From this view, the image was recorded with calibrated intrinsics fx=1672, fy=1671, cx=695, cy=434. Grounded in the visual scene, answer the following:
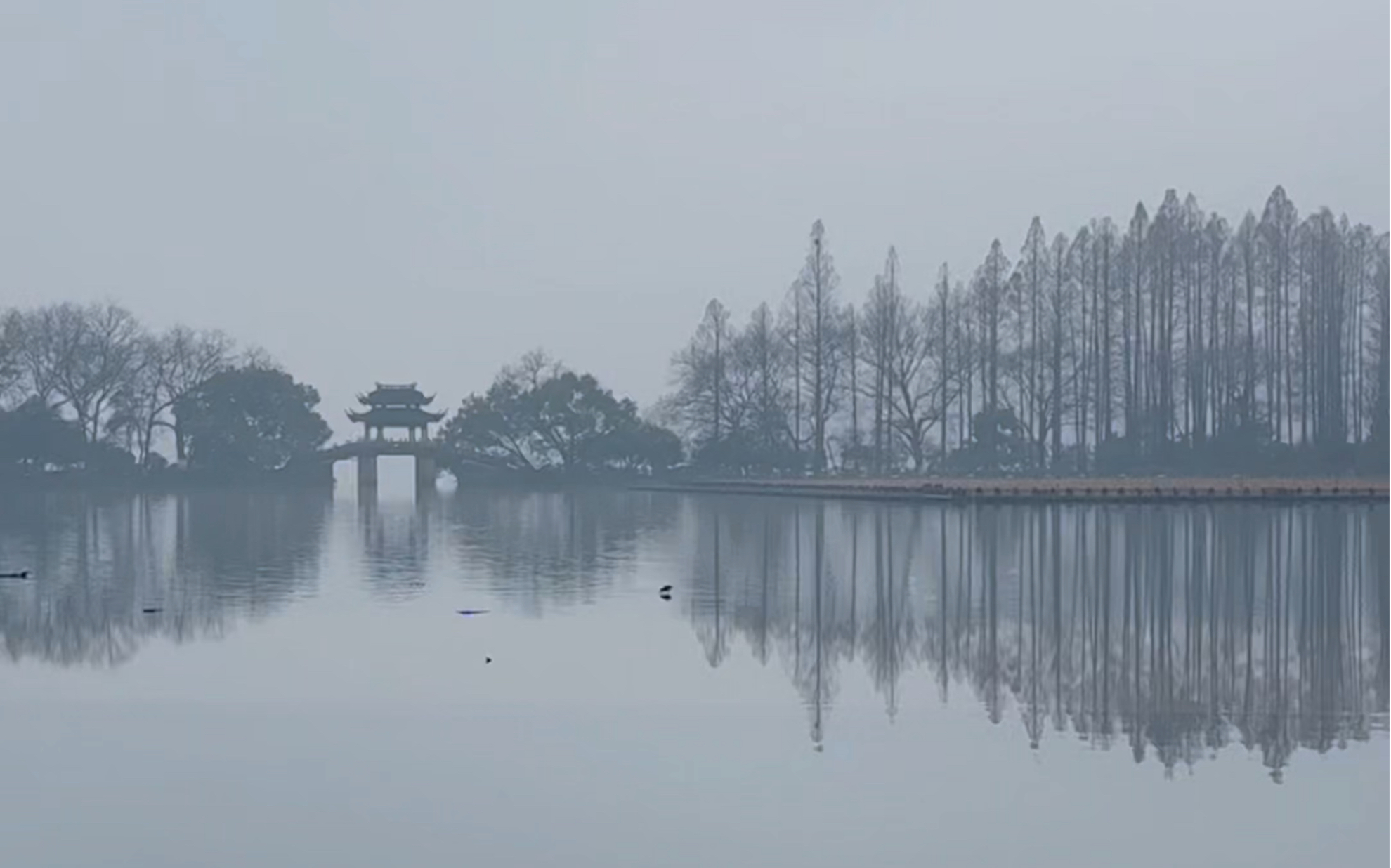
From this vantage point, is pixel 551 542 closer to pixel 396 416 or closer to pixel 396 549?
pixel 396 549

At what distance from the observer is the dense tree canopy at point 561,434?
1916 inches

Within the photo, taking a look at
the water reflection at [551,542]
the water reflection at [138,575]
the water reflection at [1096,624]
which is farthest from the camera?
the water reflection at [551,542]

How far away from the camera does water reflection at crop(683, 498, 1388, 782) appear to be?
7.61 metres

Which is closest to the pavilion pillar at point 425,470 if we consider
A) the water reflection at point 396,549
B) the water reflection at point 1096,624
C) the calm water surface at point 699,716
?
the water reflection at point 396,549

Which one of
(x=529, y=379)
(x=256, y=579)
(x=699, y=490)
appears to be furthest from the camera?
(x=529, y=379)

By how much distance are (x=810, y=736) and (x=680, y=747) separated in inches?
23.7

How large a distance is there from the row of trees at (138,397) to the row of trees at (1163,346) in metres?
15.9

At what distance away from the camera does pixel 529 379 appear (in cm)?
5184

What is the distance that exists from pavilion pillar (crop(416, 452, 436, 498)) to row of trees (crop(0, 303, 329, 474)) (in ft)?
9.58

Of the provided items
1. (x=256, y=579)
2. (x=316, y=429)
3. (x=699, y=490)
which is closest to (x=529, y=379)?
(x=316, y=429)

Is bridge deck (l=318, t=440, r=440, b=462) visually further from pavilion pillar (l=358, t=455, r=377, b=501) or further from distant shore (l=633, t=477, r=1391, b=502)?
distant shore (l=633, t=477, r=1391, b=502)

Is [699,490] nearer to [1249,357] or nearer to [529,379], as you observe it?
[529,379]

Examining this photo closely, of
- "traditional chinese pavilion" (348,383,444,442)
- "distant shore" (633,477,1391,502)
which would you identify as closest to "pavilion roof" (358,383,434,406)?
"traditional chinese pavilion" (348,383,444,442)

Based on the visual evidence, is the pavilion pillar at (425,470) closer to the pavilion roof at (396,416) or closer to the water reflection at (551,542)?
the pavilion roof at (396,416)
